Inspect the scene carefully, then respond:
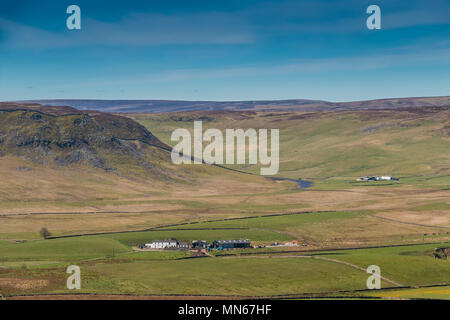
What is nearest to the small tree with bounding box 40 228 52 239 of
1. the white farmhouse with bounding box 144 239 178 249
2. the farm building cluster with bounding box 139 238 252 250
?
the farm building cluster with bounding box 139 238 252 250

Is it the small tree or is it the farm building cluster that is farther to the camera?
the small tree

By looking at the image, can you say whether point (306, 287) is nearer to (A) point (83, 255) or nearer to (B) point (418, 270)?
(B) point (418, 270)

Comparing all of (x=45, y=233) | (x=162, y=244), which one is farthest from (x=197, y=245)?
(x=45, y=233)

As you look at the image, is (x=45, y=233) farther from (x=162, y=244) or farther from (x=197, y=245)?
(x=197, y=245)

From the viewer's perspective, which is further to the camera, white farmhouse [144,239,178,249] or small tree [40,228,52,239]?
small tree [40,228,52,239]

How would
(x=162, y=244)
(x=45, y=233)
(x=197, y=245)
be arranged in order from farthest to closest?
1. (x=45, y=233)
2. (x=197, y=245)
3. (x=162, y=244)

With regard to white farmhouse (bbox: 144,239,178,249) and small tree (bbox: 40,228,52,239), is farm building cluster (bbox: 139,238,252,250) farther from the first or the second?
small tree (bbox: 40,228,52,239)

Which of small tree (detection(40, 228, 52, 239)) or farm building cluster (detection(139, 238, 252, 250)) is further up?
small tree (detection(40, 228, 52, 239))

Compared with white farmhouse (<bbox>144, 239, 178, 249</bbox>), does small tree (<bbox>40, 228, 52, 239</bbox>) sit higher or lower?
higher
